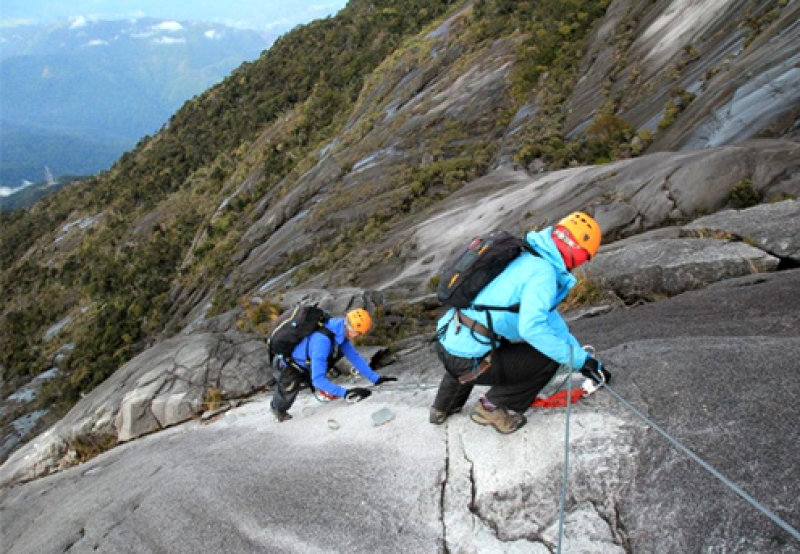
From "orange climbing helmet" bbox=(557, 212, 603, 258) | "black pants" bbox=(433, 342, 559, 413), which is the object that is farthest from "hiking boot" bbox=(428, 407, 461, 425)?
"orange climbing helmet" bbox=(557, 212, 603, 258)

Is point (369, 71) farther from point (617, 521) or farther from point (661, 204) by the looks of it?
point (617, 521)

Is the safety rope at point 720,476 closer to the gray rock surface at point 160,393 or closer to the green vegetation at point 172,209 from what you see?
the gray rock surface at point 160,393

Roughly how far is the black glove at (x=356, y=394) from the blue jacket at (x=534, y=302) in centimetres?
339

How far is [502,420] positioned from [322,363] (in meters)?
3.17

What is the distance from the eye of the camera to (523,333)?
468cm

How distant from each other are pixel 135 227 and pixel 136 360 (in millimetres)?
60104

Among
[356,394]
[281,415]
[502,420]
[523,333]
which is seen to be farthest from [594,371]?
[281,415]

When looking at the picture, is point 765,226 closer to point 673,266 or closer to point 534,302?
point 673,266

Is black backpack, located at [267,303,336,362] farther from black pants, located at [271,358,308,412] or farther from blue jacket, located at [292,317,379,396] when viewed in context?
black pants, located at [271,358,308,412]

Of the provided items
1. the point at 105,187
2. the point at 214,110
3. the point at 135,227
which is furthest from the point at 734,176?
the point at 105,187

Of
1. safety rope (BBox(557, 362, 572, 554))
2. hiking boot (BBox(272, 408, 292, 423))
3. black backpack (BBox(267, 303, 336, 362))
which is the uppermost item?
black backpack (BBox(267, 303, 336, 362))

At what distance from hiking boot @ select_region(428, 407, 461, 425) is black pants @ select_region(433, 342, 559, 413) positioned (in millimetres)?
688

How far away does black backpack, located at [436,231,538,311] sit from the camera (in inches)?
Answer: 190

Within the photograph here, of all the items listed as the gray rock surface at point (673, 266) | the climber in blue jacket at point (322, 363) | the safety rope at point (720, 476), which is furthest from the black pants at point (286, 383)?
the gray rock surface at point (673, 266)
